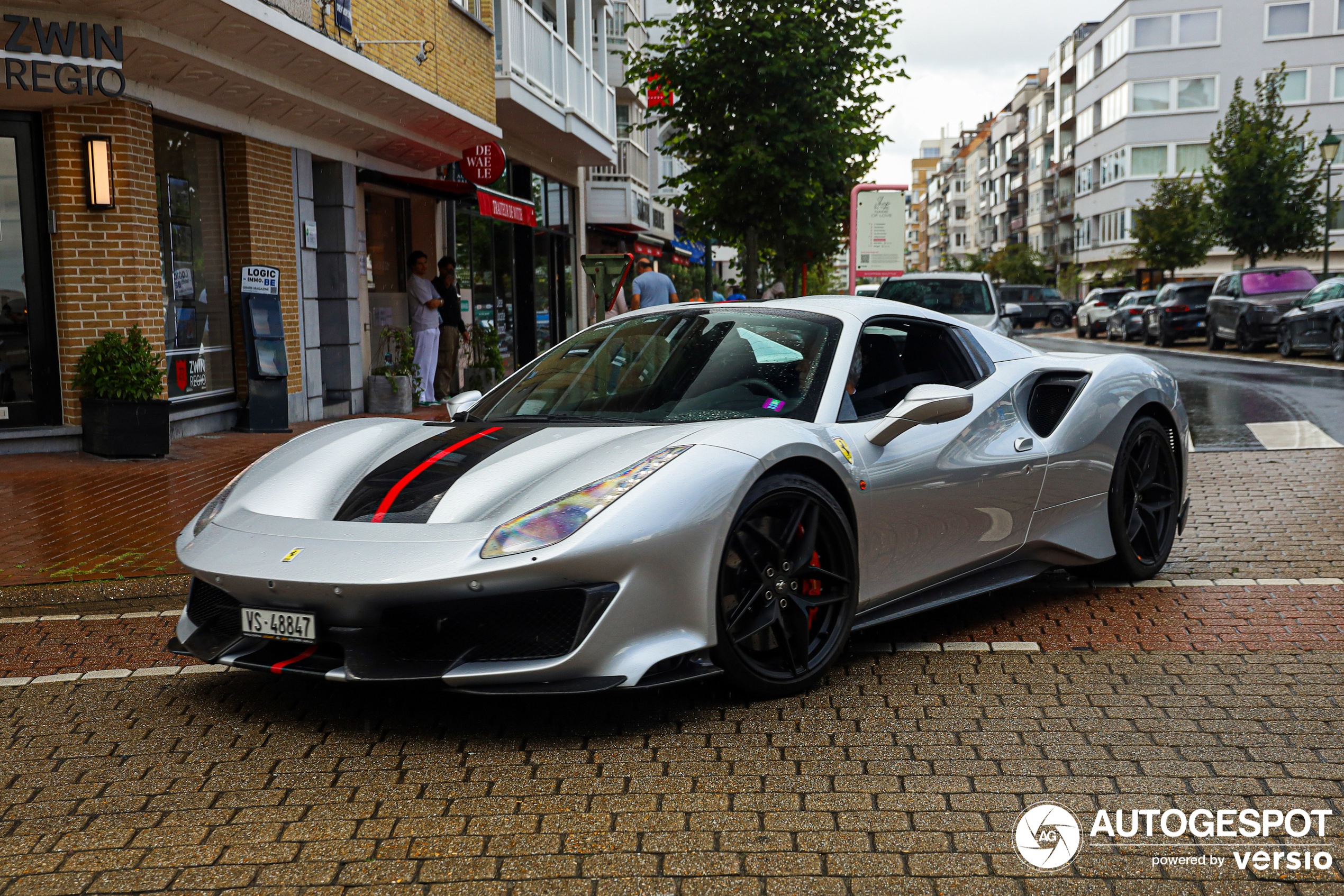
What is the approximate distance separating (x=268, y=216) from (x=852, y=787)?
458 inches

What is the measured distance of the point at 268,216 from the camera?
44.1 ft

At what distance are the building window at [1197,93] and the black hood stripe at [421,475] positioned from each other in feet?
224

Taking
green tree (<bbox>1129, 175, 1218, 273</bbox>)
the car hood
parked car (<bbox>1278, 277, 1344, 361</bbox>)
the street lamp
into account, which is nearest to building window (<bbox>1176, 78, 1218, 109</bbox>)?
green tree (<bbox>1129, 175, 1218, 273</bbox>)

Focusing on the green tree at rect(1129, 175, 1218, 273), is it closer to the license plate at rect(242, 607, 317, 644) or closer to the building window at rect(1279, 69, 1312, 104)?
the building window at rect(1279, 69, 1312, 104)

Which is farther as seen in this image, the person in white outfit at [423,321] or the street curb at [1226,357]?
the street curb at [1226,357]

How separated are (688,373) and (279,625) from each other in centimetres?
168

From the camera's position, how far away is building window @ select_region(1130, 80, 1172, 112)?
65.9 metres

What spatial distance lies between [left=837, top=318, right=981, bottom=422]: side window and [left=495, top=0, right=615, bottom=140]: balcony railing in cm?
1460

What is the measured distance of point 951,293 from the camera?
1933 centimetres

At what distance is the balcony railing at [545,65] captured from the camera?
1883cm

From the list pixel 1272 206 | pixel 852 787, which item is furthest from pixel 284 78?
pixel 1272 206

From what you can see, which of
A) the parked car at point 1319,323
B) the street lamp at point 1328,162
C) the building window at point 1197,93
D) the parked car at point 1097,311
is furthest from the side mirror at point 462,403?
the building window at point 1197,93

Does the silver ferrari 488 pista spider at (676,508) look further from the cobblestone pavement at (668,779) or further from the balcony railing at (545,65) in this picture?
the balcony railing at (545,65)

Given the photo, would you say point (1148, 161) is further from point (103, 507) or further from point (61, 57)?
point (103, 507)
